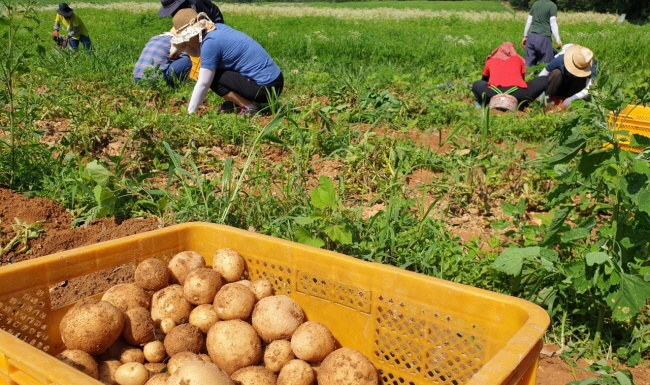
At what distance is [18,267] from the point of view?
184 centimetres

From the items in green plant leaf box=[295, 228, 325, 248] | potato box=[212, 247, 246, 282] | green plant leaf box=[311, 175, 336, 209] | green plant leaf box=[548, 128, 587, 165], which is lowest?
green plant leaf box=[295, 228, 325, 248]

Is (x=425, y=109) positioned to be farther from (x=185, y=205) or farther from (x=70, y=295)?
(x=70, y=295)

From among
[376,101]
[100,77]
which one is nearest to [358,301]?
[376,101]

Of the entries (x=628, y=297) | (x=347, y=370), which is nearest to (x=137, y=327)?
(x=347, y=370)

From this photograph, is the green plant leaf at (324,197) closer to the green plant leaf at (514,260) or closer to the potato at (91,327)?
the green plant leaf at (514,260)

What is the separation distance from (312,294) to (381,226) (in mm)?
909

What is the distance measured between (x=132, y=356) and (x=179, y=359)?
0.67 ft

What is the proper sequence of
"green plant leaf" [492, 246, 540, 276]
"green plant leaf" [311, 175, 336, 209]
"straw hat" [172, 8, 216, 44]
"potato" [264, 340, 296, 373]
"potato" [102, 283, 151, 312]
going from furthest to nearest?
"straw hat" [172, 8, 216, 44] → "green plant leaf" [311, 175, 336, 209] → "green plant leaf" [492, 246, 540, 276] → "potato" [102, 283, 151, 312] → "potato" [264, 340, 296, 373]

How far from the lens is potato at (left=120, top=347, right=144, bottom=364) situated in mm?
1963

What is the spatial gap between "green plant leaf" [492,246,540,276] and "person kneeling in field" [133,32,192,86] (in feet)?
17.4

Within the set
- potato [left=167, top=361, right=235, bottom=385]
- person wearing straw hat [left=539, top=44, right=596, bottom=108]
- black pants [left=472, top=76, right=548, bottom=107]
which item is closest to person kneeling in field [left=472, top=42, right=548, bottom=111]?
black pants [left=472, top=76, right=548, bottom=107]

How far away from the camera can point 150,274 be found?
7.14 ft

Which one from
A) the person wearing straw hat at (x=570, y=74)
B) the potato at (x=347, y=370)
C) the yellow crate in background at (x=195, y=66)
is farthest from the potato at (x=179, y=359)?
the person wearing straw hat at (x=570, y=74)

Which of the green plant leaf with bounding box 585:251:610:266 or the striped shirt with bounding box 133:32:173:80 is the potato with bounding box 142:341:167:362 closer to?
the green plant leaf with bounding box 585:251:610:266
